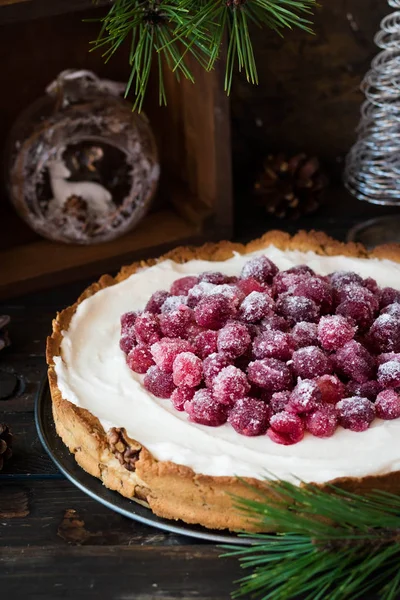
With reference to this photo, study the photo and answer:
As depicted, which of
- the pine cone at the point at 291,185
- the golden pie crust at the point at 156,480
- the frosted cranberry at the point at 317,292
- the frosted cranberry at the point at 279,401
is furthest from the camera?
the pine cone at the point at 291,185

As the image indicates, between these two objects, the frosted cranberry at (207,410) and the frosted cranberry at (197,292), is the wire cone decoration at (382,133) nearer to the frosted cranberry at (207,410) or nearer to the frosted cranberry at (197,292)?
the frosted cranberry at (197,292)

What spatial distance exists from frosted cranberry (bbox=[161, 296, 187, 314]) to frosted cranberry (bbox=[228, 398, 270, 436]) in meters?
0.33

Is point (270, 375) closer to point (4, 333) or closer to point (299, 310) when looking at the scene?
point (299, 310)

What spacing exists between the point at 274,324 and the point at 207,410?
244 millimetres

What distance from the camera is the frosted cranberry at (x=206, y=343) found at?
5.65 feet

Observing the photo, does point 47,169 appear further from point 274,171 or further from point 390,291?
point 390,291

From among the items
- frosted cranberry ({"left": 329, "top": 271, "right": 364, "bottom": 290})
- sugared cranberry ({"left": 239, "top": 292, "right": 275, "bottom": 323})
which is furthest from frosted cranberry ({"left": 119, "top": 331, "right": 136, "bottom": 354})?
frosted cranberry ({"left": 329, "top": 271, "right": 364, "bottom": 290})

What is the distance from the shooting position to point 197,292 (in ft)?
6.17

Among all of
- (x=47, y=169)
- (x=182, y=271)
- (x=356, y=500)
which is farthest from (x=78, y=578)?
(x=47, y=169)

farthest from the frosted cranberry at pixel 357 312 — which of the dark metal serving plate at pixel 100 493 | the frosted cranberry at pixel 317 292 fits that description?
the dark metal serving plate at pixel 100 493

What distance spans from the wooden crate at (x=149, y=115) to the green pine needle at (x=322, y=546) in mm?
1170

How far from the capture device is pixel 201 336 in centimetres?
174

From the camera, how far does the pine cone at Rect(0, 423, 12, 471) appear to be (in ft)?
5.82

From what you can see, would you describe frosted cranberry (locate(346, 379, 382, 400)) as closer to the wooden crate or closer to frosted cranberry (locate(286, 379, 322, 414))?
frosted cranberry (locate(286, 379, 322, 414))
